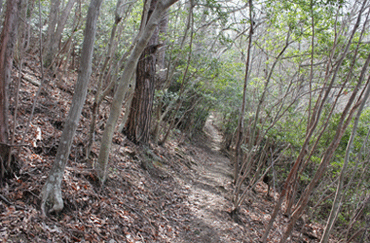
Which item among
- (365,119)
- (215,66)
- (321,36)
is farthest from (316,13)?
(365,119)

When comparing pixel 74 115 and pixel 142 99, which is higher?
pixel 142 99

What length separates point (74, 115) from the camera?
2.73m

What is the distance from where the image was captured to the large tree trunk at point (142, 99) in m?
6.62

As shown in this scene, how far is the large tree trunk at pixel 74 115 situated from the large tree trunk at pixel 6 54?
20.4 inches

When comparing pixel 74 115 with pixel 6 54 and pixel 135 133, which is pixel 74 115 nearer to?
pixel 6 54

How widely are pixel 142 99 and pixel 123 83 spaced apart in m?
2.90

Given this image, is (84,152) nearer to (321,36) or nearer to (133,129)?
(133,129)

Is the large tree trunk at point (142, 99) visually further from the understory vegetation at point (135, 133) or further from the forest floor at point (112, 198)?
the forest floor at point (112, 198)

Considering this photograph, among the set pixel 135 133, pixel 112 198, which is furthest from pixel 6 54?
pixel 135 133

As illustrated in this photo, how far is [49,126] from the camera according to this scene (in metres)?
4.33

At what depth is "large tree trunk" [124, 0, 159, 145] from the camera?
662 centimetres

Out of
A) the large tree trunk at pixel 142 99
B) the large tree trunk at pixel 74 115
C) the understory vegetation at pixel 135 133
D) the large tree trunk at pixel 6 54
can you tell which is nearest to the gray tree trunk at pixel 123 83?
the understory vegetation at pixel 135 133

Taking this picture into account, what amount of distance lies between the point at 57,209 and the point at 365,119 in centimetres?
807

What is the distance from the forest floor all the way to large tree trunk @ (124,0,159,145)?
1.38 feet
